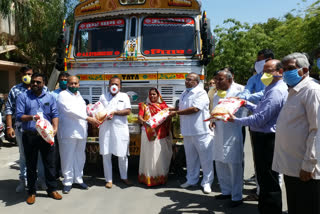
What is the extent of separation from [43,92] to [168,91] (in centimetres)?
242

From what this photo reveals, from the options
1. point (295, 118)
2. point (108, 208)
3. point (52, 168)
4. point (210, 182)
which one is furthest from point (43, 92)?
point (295, 118)

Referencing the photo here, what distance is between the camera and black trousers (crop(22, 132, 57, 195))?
4.36 meters

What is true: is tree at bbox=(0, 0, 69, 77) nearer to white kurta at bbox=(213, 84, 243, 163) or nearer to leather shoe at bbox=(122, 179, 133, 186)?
leather shoe at bbox=(122, 179, 133, 186)

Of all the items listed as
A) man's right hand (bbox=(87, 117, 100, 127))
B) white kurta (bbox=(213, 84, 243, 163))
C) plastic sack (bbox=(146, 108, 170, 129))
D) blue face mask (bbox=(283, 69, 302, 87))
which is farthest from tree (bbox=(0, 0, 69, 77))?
blue face mask (bbox=(283, 69, 302, 87))

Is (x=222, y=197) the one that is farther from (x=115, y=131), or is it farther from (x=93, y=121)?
(x=93, y=121)

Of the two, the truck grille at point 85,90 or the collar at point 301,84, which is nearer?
the collar at point 301,84

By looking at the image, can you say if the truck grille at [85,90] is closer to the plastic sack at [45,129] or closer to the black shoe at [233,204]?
the plastic sack at [45,129]

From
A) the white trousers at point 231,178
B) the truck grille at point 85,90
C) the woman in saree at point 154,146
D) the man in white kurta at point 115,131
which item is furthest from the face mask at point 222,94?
the truck grille at point 85,90

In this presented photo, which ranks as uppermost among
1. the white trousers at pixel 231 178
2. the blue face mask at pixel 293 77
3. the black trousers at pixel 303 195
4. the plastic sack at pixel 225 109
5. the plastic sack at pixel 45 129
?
the blue face mask at pixel 293 77

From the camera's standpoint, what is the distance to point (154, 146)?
5.24 meters

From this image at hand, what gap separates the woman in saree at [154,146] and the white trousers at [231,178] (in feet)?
3.72

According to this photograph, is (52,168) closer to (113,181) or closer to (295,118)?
(113,181)

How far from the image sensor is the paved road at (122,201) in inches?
165

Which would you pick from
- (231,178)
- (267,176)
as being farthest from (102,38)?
(267,176)
